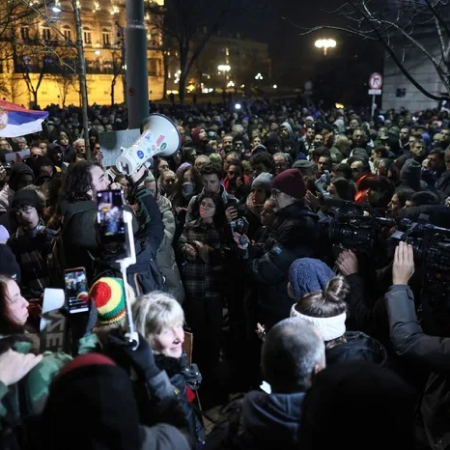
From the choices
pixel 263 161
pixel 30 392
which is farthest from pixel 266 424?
pixel 263 161

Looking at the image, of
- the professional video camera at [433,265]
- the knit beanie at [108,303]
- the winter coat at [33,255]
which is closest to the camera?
the knit beanie at [108,303]

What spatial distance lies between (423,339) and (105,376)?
166cm

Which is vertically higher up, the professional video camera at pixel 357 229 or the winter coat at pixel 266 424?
the professional video camera at pixel 357 229

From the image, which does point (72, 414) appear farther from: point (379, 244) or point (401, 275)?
point (379, 244)

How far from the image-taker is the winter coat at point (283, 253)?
4.04 metres

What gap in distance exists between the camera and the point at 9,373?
2014 millimetres

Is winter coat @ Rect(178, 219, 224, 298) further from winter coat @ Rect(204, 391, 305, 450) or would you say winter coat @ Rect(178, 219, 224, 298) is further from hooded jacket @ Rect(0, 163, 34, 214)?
winter coat @ Rect(204, 391, 305, 450)

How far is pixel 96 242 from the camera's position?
10.2 feet

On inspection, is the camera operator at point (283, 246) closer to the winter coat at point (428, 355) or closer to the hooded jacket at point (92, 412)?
the winter coat at point (428, 355)

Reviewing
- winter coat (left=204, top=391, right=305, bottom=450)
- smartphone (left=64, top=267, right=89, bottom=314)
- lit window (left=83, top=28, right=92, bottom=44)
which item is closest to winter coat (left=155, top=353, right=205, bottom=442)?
winter coat (left=204, top=391, right=305, bottom=450)

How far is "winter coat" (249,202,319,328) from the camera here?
4039 millimetres

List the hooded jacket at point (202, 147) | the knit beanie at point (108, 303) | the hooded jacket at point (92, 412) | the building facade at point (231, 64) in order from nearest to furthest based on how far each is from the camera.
Result: the hooded jacket at point (92, 412)
the knit beanie at point (108, 303)
the hooded jacket at point (202, 147)
the building facade at point (231, 64)

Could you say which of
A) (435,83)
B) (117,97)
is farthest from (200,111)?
(117,97)

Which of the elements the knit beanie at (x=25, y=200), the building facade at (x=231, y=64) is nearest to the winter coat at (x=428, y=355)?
the knit beanie at (x=25, y=200)
